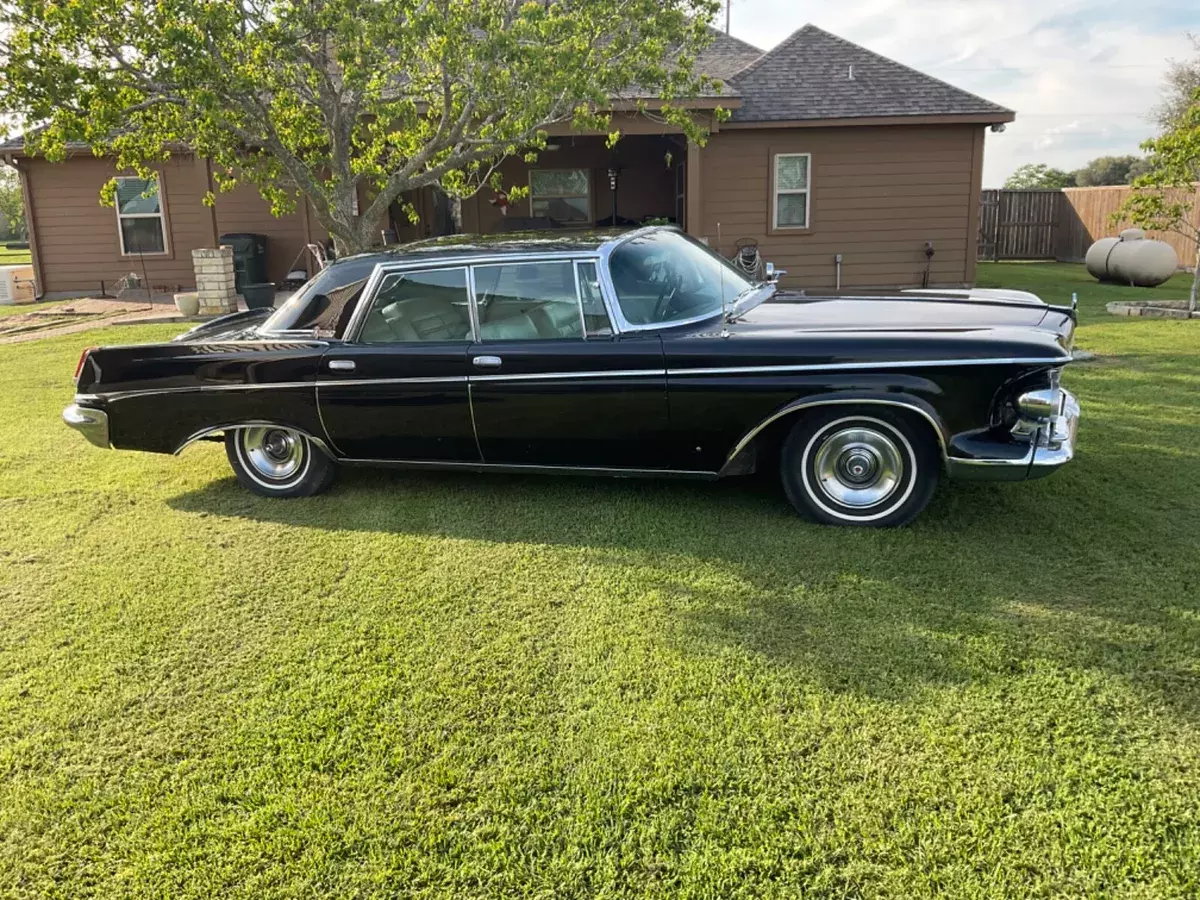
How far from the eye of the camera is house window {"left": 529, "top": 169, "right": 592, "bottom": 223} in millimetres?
16422

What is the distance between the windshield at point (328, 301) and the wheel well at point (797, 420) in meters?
2.21

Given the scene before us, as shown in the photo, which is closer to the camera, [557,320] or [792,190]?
[557,320]

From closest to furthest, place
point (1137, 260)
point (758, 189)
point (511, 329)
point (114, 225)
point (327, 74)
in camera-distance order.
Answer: point (511, 329)
point (327, 74)
point (758, 189)
point (1137, 260)
point (114, 225)

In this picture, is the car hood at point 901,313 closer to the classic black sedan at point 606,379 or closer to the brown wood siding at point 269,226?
the classic black sedan at point 606,379

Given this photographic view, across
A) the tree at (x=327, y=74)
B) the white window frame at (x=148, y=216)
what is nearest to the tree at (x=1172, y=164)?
the tree at (x=327, y=74)

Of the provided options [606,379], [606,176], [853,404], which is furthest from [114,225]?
[853,404]

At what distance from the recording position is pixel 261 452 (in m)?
5.17

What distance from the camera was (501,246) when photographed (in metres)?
4.72

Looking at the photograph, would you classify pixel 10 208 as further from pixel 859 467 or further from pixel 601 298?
pixel 859 467

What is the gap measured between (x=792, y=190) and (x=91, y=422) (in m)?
11.9

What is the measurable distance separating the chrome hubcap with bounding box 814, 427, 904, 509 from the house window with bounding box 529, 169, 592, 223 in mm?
12995

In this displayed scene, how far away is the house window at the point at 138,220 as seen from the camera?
51.4 ft

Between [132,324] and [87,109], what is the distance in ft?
19.3

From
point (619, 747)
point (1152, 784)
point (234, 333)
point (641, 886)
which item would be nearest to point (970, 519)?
point (1152, 784)
